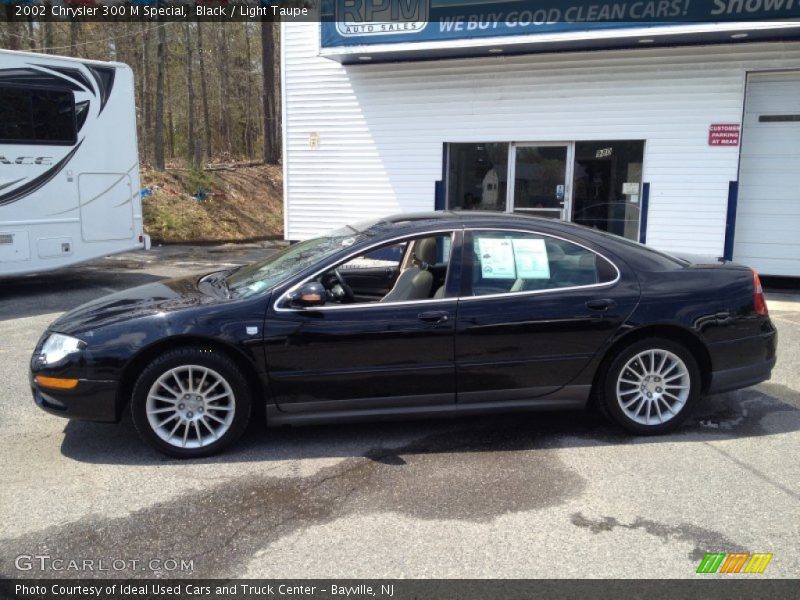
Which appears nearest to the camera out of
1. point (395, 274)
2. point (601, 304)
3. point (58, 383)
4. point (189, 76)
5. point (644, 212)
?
point (58, 383)

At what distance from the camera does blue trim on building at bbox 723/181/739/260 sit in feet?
34.1

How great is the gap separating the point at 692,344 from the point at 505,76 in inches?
311

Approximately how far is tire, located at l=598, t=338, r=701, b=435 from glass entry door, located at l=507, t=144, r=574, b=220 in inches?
276

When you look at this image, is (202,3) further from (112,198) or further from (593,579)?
(593,579)

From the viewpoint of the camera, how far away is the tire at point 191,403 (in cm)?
408

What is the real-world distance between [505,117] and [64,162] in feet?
23.1

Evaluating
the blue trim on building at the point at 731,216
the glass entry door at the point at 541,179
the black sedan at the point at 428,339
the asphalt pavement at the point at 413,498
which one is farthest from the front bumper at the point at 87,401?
the blue trim on building at the point at 731,216

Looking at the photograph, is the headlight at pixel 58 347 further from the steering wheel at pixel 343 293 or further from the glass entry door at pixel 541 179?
the glass entry door at pixel 541 179

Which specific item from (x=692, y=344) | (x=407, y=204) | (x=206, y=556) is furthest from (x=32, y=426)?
(x=407, y=204)

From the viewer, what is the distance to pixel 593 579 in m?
2.96

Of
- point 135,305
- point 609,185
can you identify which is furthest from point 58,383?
point 609,185

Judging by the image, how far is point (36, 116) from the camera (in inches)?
368

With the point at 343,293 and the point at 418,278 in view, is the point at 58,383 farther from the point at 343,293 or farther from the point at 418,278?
the point at 418,278

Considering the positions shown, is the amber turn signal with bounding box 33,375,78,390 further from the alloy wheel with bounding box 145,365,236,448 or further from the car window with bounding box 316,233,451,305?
the car window with bounding box 316,233,451,305
